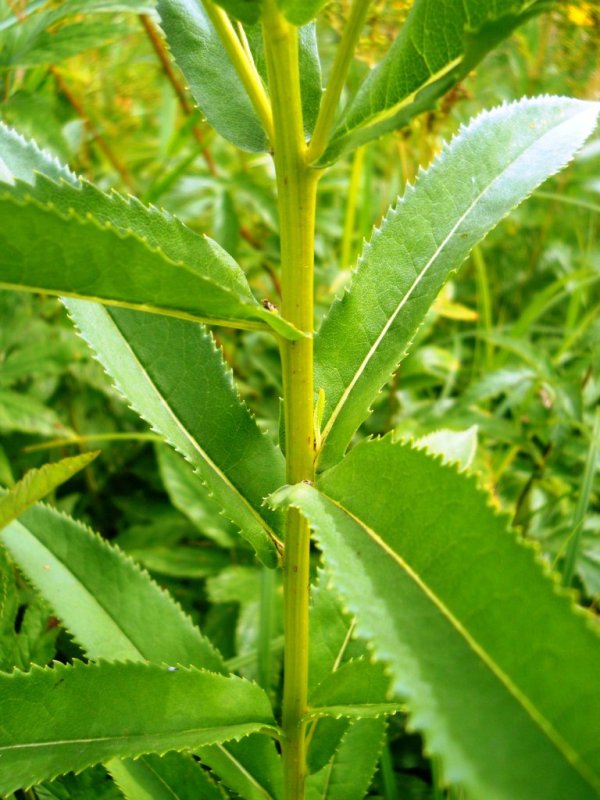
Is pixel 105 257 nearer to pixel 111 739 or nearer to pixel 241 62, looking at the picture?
pixel 241 62

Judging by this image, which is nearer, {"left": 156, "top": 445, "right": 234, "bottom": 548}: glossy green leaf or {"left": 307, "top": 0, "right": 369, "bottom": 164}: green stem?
{"left": 307, "top": 0, "right": 369, "bottom": 164}: green stem

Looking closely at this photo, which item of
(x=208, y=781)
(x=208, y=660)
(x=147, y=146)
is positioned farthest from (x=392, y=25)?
(x=208, y=781)

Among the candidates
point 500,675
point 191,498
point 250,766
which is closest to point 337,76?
point 500,675

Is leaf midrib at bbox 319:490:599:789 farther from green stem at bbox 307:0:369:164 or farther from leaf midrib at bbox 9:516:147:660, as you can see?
leaf midrib at bbox 9:516:147:660

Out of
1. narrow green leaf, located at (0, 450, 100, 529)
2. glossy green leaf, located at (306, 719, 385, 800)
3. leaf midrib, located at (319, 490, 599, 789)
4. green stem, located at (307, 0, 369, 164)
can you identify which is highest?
green stem, located at (307, 0, 369, 164)

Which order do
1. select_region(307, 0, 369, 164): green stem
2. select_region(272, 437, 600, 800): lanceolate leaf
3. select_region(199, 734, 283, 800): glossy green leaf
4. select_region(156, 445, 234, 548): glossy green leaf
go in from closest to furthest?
select_region(272, 437, 600, 800): lanceolate leaf → select_region(307, 0, 369, 164): green stem → select_region(199, 734, 283, 800): glossy green leaf → select_region(156, 445, 234, 548): glossy green leaf

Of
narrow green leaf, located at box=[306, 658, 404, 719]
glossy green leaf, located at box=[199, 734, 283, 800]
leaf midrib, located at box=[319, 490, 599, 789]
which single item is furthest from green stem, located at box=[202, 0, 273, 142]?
glossy green leaf, located at box=[199, 734, 283, 800]

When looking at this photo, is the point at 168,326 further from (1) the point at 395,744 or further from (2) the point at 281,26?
(1) the point at 395,744
